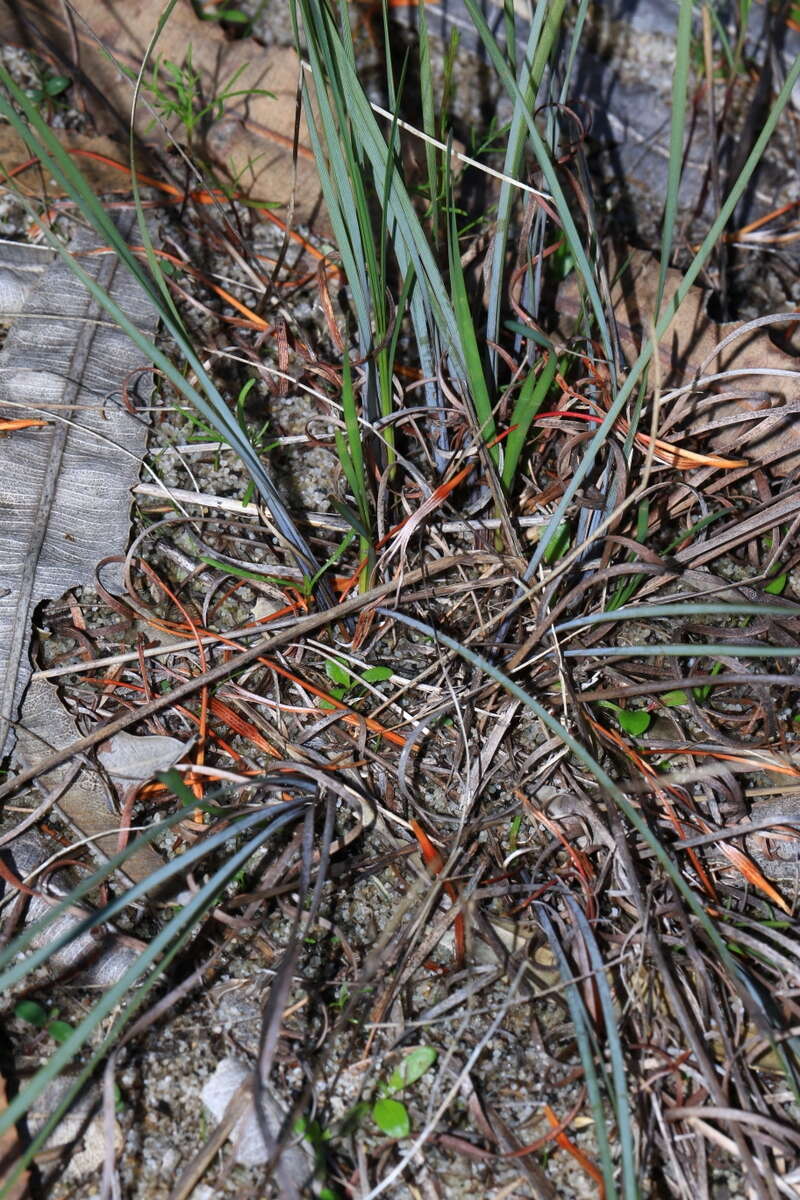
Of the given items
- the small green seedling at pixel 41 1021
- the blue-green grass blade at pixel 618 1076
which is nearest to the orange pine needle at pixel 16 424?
the small green seedling at pixel 41 1021

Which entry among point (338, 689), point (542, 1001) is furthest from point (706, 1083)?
point (338, 689)

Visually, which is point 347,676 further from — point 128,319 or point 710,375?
point 710,375

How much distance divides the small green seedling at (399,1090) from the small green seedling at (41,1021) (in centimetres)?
35

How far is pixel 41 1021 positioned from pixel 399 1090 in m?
0.41

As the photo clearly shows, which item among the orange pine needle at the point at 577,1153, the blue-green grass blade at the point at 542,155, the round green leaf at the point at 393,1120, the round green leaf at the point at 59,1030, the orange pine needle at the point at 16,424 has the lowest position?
the orange pine needle at the point at 577,1153

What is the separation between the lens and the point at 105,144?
169 cm

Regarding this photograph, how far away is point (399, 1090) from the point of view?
106cm

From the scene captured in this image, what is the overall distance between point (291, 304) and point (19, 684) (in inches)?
30.6

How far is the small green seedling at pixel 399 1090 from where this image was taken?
1023mm

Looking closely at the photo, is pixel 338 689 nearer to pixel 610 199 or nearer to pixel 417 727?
pixel 417 727

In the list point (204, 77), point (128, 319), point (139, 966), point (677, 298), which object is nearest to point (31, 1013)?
point (139, 966)

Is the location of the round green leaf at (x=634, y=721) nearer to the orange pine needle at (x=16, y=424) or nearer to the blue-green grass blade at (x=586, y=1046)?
the blue-green grass blade at (x=586, y=1046)

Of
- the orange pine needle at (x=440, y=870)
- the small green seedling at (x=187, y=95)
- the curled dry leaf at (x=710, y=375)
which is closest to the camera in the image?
the orange pine needle at (x=440, y=870)

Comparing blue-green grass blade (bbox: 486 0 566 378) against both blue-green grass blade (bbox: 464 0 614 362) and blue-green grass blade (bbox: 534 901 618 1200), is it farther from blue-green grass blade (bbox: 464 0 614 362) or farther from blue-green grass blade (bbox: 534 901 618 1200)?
blue-green grass blade (bbox: 534 901 618 1200)
